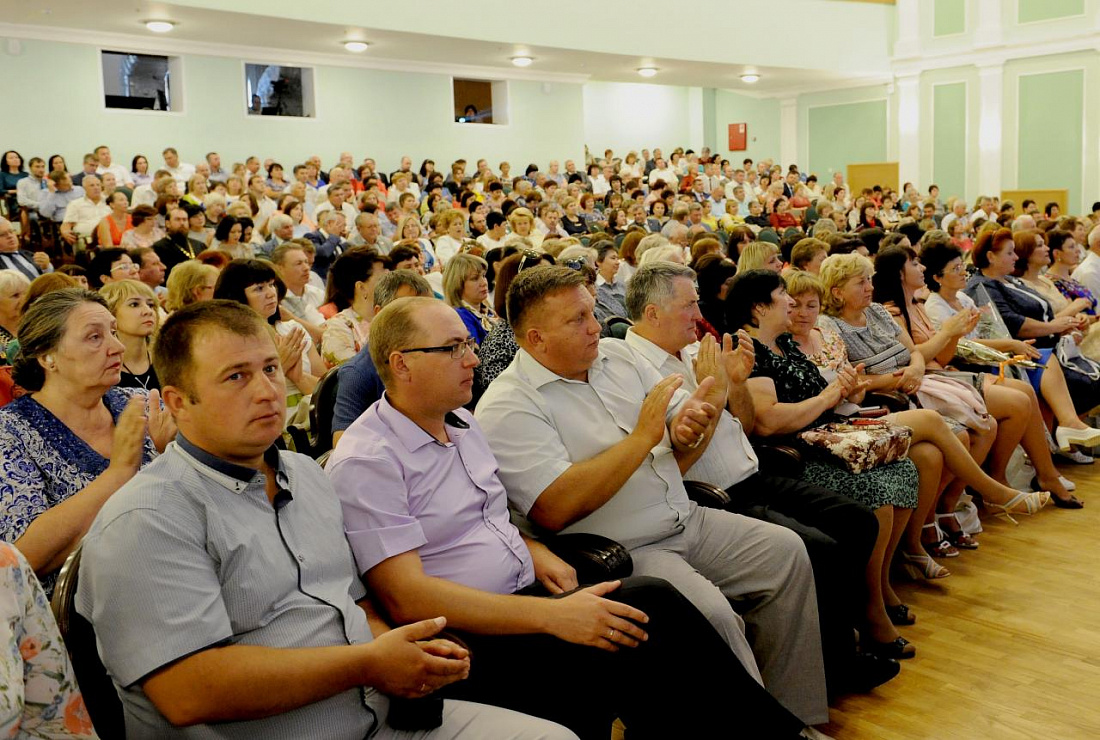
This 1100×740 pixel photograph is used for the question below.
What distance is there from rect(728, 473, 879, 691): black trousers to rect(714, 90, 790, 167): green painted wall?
18999mm

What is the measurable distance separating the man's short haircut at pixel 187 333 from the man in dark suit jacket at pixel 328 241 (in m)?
6.17

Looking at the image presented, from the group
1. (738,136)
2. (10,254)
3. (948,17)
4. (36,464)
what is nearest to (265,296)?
(36,464)

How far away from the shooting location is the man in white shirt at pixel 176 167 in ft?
37.5

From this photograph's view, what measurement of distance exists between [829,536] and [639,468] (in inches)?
26.2

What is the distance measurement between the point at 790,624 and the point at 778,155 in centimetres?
1951

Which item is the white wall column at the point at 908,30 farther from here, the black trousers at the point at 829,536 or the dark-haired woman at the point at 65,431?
the dark-haired woman at the point at 65,431

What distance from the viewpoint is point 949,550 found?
365 centimetres

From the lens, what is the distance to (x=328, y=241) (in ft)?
25.8

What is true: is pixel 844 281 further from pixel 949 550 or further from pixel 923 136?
pixel 923 136

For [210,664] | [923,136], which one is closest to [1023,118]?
[923,136]

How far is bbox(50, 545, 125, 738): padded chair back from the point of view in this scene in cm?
145

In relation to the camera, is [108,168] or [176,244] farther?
[108,168]

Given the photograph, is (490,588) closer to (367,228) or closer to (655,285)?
(655,285)

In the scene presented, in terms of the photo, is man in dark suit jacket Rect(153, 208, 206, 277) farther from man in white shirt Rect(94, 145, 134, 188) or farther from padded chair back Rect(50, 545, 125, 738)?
padded chair back Rect(50, 545, 125, 738)
